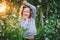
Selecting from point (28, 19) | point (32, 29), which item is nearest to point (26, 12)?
point (28, 19)

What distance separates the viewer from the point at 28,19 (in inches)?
91.3

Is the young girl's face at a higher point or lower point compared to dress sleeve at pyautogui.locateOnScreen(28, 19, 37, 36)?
higher

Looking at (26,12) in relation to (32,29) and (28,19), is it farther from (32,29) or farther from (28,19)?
(32,29)

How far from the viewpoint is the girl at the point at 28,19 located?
7.55 ft

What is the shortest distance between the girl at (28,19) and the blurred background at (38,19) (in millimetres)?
36

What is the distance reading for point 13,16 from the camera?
90.5 inches

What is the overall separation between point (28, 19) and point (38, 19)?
3.8 inches

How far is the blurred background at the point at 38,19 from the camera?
2.29 m

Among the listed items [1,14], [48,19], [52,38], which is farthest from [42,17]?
[1,14]

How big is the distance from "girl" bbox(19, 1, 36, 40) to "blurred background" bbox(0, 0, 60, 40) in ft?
0.12

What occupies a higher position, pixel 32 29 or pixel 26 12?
pixel 26 12

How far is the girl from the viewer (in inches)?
90.6

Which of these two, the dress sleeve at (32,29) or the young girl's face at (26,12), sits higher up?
the young girl's face at (26,12)

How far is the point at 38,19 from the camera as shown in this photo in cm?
232
